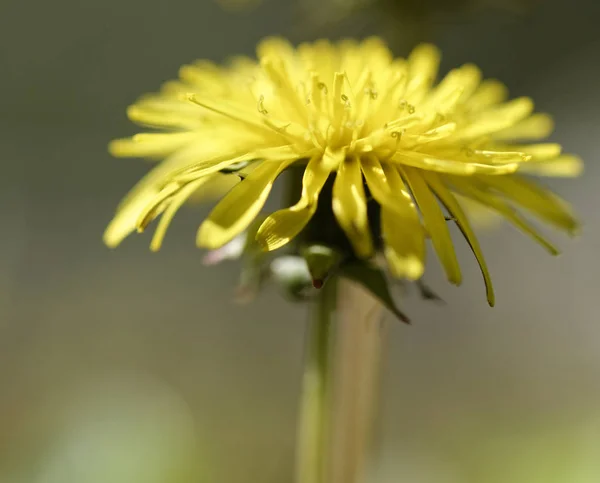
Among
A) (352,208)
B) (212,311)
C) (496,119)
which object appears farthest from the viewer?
(212,311)

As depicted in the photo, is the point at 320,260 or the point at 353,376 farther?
the point at 353,376

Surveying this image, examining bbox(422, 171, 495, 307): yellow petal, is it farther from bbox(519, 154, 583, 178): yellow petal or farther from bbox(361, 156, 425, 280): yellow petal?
bbox(519, 154, 583, 178): yellow petal

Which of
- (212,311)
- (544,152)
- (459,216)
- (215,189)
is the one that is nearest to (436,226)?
(459,216)

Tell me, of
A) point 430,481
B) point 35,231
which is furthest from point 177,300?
point 430,481

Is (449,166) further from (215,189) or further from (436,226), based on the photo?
(215,189)

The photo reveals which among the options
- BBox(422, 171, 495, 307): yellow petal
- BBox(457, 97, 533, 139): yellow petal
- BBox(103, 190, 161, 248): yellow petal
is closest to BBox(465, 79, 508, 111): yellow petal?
BBox(457, 97, 533, 139): yellow petal
